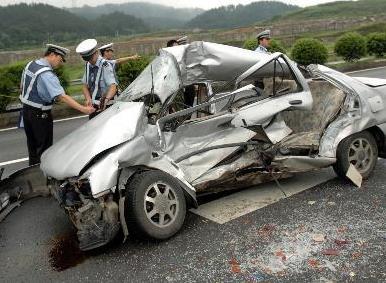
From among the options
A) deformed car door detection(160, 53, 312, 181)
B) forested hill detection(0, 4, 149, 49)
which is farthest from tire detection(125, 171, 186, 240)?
forested hill detection(0, 4, 149, 49)

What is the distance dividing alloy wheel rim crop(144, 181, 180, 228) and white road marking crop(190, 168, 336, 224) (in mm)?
583

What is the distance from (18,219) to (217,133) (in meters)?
→ 2.28

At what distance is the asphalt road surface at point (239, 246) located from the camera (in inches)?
147

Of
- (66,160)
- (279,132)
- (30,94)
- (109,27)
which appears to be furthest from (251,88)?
(109,27)

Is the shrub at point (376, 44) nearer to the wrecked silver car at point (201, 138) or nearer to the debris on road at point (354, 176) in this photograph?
the wrecked silver car at point (201, 138)

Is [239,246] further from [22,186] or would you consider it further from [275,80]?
[22,186]

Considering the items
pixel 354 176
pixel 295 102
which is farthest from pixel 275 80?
pixel 354 176

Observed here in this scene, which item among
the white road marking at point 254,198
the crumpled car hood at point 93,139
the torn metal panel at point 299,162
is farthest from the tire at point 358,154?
the crumpled car hood at point 93,139

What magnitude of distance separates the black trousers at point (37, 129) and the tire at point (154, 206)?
82.9 inches

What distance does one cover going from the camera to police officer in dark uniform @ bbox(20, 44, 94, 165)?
5488mm

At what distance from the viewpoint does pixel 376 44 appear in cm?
2269

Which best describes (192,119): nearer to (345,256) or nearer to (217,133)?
(217,133)

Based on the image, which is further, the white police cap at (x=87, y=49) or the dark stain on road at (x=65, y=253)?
the white police cap at (x=87, y=49)

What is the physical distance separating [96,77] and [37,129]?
3.98ft
